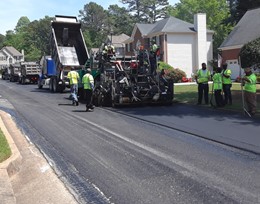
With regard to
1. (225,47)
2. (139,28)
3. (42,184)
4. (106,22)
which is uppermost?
(106,22)

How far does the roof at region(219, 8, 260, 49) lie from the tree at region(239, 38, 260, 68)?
2022 centimetres

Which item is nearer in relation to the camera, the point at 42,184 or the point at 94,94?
the point at 42,184

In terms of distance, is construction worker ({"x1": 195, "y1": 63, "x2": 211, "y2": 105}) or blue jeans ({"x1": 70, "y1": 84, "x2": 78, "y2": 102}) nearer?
construction worker ({"x1": 195, "y1": 63, "x2": 211, "y2": 105})

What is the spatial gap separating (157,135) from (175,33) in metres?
38.5

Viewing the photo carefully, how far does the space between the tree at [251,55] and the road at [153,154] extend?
3514 mm

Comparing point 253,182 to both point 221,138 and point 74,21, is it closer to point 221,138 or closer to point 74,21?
point 221,138

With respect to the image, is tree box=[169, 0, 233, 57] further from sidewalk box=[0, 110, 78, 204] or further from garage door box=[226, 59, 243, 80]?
sidewalk box=[0, 110, 78, 204]

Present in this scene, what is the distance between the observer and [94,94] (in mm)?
17609

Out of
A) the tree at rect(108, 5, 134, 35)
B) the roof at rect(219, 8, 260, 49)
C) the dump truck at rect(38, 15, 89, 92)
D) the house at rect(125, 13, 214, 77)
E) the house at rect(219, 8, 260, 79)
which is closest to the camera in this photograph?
the dump truck at rect(38, 15, 89, 92)

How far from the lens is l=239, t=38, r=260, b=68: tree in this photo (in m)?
16.5

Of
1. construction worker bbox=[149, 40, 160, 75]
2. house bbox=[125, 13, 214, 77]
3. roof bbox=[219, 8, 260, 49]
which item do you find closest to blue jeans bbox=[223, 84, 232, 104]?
construction worker bbox=[149, 40, 160, 75]

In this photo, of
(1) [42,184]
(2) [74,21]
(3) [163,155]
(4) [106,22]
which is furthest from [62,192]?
(4) [106,22]

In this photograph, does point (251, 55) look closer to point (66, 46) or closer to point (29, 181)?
point (29, 181)

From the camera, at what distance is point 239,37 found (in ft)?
127
